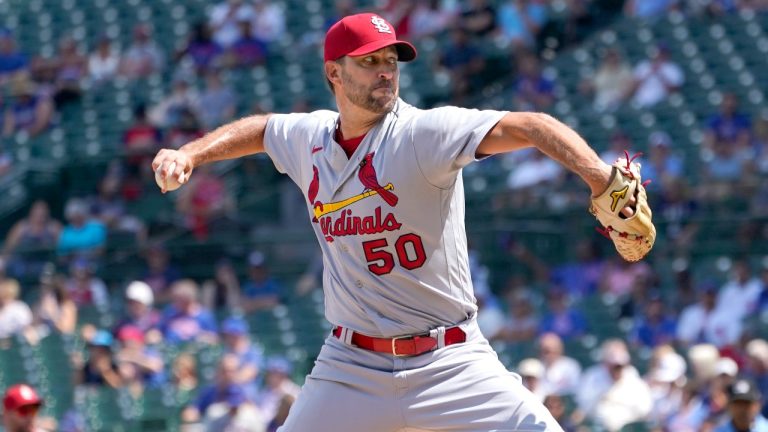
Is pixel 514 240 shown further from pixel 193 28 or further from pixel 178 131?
pixel 193 28

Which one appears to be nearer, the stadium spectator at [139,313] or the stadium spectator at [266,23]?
the stadium spectator at [139,313]

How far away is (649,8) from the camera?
13.1 meters

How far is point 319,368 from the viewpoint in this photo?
417 centimetres

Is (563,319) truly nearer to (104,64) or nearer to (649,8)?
(649,8)

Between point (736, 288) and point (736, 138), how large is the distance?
1775 millimetres

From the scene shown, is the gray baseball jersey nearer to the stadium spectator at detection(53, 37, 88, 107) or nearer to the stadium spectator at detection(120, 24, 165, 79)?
the stadium spectator at detection(120, 24, 165, 79)

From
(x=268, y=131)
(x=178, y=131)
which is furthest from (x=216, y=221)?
(x=268, y=131)

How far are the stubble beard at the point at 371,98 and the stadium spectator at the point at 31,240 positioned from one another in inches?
336

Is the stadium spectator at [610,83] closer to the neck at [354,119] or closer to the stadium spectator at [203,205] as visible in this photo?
the stadium spectator at [203,205]

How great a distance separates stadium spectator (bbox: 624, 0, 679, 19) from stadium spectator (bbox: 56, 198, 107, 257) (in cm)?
546

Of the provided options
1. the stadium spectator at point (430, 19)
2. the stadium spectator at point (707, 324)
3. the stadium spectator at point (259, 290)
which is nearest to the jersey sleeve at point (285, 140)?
the stadium spectator at point (707, 324)

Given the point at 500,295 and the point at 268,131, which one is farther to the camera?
the point at 500,295

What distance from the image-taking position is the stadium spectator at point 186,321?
10.2 m

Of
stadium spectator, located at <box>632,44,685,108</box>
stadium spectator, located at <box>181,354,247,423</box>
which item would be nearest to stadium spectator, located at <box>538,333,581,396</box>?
stadium spectator, located at <box>181,354,247,423</box>
